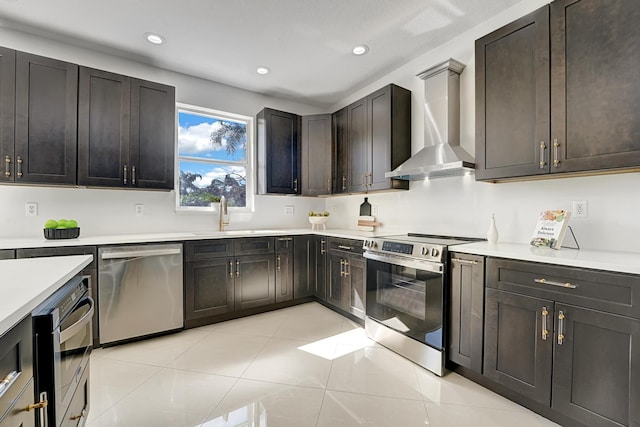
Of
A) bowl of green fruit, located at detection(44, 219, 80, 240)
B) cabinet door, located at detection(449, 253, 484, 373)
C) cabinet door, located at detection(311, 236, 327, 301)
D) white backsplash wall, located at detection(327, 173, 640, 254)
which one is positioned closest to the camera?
white backsplash wall, located at detection(327, 173, 640, 254)

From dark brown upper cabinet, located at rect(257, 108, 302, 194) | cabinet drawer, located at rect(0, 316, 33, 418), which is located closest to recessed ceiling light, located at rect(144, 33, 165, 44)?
dark brown upper cabinet, located at rect(257, 108, 302, 194)

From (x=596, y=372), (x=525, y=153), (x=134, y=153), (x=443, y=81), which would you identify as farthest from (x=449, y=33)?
(x=134, y=153)

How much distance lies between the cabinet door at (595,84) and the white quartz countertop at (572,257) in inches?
20.6

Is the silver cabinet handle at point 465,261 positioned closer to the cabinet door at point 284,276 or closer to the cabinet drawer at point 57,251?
the cabinet door at point 284,276

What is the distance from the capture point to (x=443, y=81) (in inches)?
104

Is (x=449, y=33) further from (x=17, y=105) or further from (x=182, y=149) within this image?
(x=17, y=105)

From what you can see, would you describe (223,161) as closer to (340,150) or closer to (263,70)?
(263,70)

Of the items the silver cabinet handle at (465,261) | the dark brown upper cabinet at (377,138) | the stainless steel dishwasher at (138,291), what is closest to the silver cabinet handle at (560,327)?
the silver cabinet handle at (465,261)

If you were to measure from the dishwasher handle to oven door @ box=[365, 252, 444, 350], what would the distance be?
1.88 metres

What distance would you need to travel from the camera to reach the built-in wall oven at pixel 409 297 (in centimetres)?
211

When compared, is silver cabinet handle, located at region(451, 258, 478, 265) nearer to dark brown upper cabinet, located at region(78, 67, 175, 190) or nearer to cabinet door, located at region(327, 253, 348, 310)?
cabinet door, located at region(327, 253, 348, 310)

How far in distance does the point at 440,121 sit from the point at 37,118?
3.54 meters

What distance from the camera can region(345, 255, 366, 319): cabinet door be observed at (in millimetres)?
2933

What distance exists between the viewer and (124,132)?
108 inches
